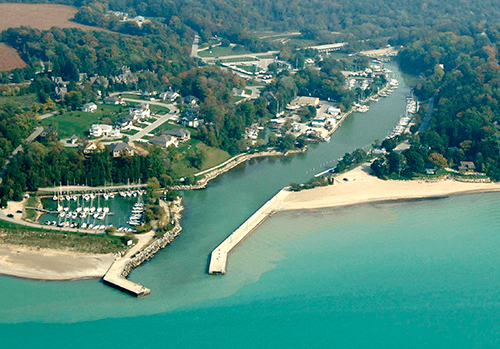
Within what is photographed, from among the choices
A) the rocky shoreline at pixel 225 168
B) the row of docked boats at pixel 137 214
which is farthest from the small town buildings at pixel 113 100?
the row of docked boats at pixel 137 214

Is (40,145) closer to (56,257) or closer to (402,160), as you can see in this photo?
(56,257)

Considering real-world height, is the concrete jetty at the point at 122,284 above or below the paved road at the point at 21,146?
below

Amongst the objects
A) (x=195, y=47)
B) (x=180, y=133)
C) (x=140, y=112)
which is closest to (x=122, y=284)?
(x=180, y=133)

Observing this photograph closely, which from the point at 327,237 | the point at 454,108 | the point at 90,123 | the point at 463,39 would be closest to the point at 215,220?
the point at 327,237

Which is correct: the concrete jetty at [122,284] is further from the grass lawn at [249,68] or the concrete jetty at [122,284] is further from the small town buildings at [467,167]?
the grass lawn at [249,68]

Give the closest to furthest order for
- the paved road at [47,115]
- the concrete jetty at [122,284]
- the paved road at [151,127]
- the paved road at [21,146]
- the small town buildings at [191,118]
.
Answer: the concrete jetty at [122,284] → the paved road at [21,146] → the paved road at [151,127] → the paved road at [47,115] → the small town buildings at [191,118]

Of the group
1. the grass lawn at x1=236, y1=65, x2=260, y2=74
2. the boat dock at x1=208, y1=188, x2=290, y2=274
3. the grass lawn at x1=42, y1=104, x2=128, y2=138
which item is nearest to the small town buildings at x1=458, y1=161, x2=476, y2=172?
the boat dock at x1=208, y1=188, x2=290, y2=274
